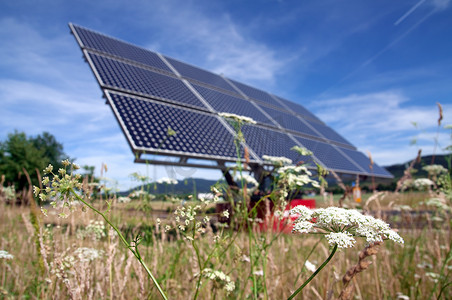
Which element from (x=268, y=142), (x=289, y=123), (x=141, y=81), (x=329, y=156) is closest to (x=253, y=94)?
(x=289, y=123)

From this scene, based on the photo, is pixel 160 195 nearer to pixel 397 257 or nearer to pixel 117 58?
pixel 397 257

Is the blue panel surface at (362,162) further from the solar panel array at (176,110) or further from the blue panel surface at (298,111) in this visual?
the blue panel surface at (298,111)

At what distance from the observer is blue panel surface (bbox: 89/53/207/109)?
26.6ft

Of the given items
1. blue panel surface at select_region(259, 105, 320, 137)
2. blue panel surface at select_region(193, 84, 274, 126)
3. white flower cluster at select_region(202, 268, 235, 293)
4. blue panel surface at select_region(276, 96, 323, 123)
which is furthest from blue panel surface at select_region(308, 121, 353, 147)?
white flower cluster at select_region(202, 268, 235, 293)

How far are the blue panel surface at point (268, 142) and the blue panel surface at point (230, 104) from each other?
2.53ft

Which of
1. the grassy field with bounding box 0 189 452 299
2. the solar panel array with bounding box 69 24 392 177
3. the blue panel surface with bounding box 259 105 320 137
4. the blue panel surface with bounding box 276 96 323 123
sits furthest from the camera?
the blue panel surface with bounding box 276 96 323 123

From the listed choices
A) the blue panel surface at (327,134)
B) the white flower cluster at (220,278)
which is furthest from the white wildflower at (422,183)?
the blue panel surface at (327,134)

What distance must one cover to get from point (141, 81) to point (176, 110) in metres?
1.62

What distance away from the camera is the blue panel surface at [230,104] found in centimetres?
1077

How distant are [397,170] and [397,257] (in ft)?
511

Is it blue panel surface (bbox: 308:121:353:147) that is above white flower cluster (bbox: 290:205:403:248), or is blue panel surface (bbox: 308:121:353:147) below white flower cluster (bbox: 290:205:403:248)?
above

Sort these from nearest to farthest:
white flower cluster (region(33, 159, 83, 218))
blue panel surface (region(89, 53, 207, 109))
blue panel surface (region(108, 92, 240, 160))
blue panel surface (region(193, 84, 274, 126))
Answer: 1. white flower cluster (region(33, 159, 83, 218))
2. blue panel surface (region(108, 92, 240, 160))
3. blue panel surface (region(89, 53, 207, 109))
4. blue panel surface (region(193, 84, 274, 126))

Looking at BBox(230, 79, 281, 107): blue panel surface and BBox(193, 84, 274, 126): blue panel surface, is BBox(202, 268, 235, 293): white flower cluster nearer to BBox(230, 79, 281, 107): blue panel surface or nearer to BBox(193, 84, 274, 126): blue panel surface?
BBox(193, 84, 274, 126): blue panel surface

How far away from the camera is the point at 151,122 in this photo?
6.94 metres
